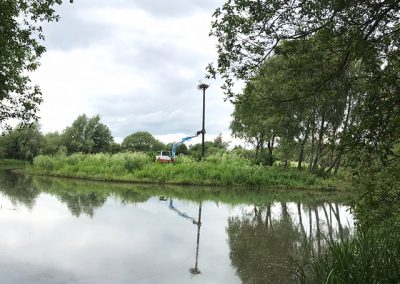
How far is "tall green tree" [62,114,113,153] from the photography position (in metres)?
67.1

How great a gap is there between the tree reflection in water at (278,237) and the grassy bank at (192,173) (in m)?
8.52

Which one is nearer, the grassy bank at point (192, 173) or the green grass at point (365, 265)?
the green grass at point (365, 265)

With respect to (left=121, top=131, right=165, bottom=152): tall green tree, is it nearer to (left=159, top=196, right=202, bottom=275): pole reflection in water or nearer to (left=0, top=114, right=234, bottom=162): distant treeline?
(left=0, top=114, right=234, bottom=162): distant treeline

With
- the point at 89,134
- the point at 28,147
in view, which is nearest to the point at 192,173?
the point at 28,147

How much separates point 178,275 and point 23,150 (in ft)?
172

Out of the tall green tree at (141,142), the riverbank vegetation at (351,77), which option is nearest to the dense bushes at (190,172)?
the riverbank vegetation at (351,77)

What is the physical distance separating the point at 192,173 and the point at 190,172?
0.15m

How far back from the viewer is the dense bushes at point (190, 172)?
26.2 meters

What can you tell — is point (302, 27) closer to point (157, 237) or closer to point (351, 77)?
point (351, 77)

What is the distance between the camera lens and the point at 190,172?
26.8 m

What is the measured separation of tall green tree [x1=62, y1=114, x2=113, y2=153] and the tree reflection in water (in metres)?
54.1

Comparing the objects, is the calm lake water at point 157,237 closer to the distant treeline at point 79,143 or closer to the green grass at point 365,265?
the green grass at point 365,265

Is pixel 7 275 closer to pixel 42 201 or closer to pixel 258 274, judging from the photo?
pixel 258 274

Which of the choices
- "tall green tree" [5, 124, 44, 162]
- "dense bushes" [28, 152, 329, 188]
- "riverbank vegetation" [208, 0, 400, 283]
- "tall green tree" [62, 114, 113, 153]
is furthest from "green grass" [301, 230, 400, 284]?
"tall green tree" [62, 114, 113, 153]
